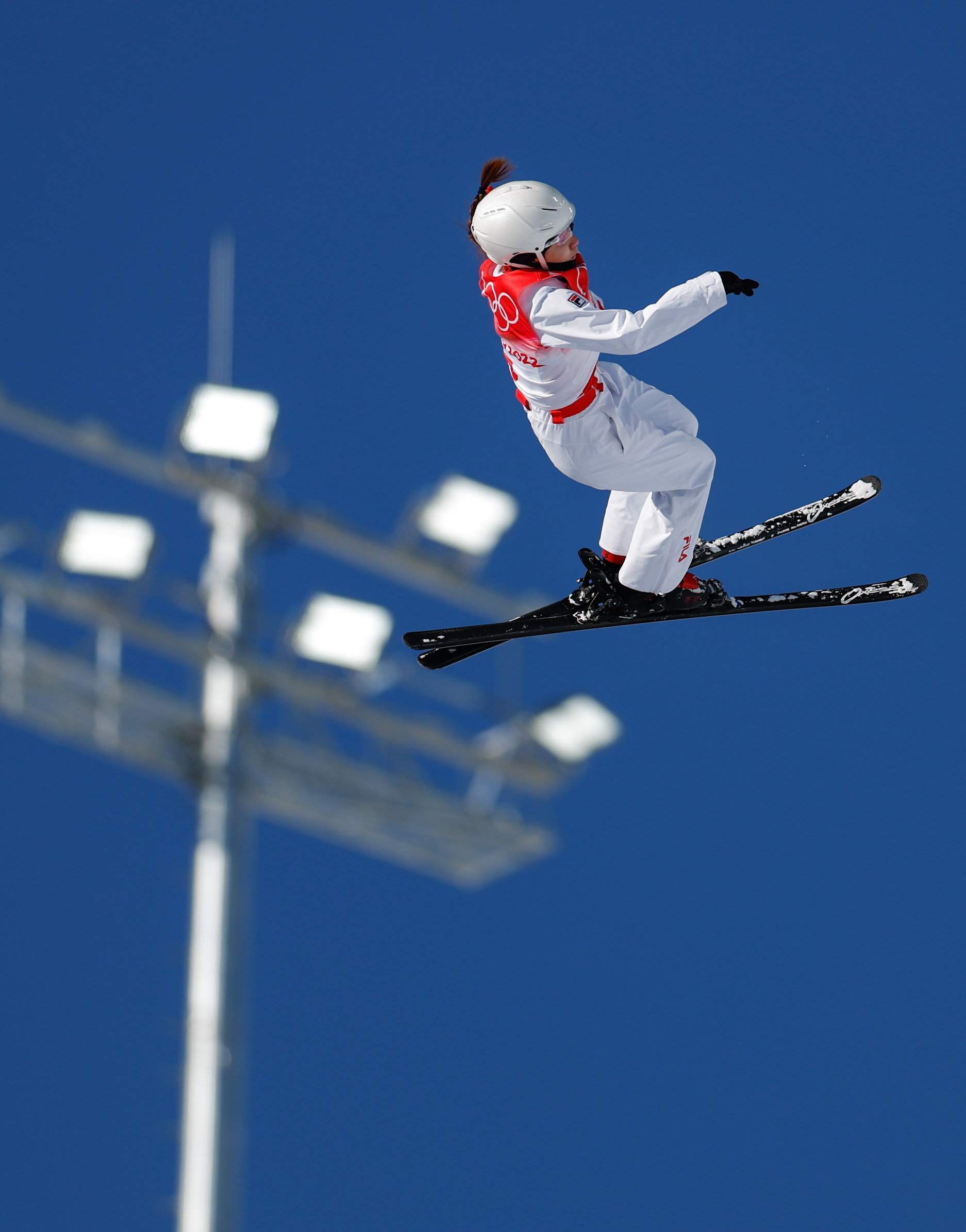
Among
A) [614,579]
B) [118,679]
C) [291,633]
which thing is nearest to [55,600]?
[118,679]

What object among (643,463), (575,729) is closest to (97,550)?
(575,729)

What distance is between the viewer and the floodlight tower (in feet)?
51.7

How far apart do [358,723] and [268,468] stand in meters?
2.09

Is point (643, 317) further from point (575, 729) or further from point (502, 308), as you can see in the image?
point (575, 729)

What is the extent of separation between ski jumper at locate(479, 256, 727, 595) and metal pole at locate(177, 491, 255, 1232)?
784 centimetres

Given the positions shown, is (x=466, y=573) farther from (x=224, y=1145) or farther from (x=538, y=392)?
(x=538, y=392)

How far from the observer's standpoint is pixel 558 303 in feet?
26.8

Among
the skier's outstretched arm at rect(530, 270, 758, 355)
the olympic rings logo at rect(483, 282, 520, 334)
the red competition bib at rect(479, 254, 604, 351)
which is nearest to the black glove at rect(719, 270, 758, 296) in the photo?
the skier's outstretched arm at rect(530, 270, 758, 355)

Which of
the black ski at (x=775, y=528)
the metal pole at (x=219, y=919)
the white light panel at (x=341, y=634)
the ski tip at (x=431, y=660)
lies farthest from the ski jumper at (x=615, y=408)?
the white light panel at (x=341, y=634)

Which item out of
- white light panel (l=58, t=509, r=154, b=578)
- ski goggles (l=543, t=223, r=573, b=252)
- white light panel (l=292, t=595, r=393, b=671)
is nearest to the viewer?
ski goggles (l=543, t=223, r=573, b=252)

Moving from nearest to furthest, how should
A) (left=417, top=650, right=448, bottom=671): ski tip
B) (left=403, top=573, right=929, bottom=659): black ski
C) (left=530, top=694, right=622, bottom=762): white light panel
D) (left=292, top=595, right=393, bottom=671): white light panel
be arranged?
(left=403, top=573, right=929, bottom=659): black ski, (left=417, top=650, right=448, bottom=671): ski tip, (left=292, top=595, right=393, bottom=671): white light panel, (left=530, top=694, right=622, bottom=762): white light panel

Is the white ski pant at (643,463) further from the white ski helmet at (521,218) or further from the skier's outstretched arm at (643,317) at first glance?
the white ski helmet at (521,218)

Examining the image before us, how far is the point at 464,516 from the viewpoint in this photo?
59.4ft

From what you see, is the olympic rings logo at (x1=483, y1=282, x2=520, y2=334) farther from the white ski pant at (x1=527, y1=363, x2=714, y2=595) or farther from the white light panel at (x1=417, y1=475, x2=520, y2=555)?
the white light panel at (x1=417, y1=475, x2=520, y2=555)
